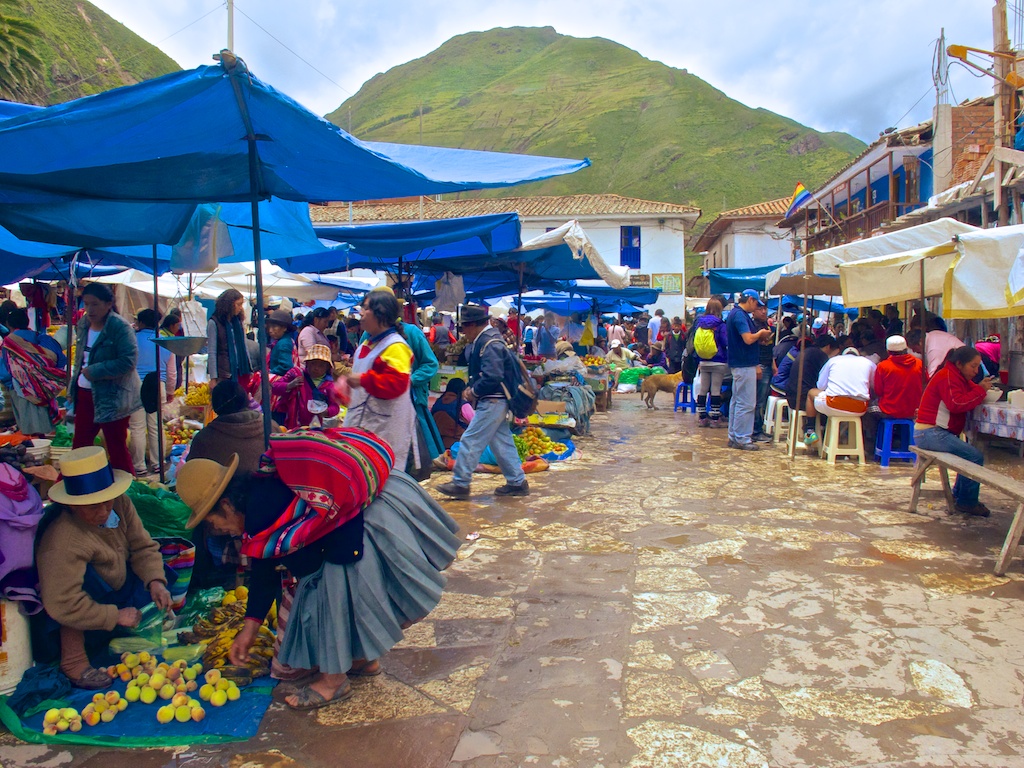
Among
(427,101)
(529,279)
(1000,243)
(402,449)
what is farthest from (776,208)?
(427,101)

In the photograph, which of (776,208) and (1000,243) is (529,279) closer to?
(1000,243)

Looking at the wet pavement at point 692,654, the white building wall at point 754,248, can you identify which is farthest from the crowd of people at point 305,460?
the white building wall at point 754,248

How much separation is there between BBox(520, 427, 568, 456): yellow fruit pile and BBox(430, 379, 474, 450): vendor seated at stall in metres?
0.76

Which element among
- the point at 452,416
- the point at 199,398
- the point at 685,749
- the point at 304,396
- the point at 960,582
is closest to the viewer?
the point at 685,749

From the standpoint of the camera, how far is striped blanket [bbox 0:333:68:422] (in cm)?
659

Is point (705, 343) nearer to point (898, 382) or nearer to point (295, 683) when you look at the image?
point (898, 382)

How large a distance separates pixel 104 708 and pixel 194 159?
258 centimetres

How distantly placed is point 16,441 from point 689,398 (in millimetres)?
11037

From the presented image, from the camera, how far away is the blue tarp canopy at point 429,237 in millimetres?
7285

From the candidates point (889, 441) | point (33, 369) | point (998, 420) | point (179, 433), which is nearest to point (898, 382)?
point (889, 441)

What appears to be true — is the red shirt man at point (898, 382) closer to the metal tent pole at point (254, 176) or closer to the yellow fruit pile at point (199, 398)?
the metal tent pole at point (254, 176)

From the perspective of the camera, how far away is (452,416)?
817cm

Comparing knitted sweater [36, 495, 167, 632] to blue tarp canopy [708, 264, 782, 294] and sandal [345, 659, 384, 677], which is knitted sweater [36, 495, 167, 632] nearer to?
sandal [345, 659, 384, 677]

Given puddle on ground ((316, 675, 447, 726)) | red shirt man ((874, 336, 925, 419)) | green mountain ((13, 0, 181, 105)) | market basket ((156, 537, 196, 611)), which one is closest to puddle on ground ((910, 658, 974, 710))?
puddle on ground ((316, 675, 447, 726))
